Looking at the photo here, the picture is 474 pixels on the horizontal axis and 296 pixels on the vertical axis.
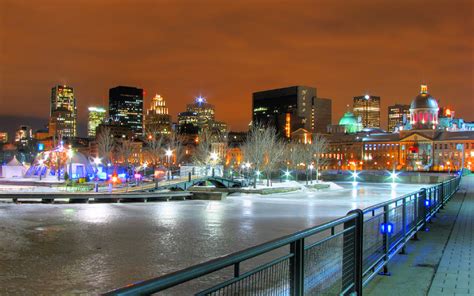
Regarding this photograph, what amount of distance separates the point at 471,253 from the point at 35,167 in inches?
2914

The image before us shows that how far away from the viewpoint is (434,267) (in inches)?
484

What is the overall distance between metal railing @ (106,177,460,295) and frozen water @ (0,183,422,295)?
116 inches

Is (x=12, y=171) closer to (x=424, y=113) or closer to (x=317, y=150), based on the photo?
(x=317, y=150)

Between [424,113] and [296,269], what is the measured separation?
18824 centimetres

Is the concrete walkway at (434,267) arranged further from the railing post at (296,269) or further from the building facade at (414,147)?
the building facade at (414,147)

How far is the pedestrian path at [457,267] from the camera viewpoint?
10.0m

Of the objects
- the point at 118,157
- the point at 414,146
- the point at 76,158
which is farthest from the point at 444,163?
the point at 76,158

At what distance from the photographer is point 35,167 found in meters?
77.8

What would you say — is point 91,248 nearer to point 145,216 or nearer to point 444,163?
point 145,216

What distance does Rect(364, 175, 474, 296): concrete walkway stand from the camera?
10.1 metres

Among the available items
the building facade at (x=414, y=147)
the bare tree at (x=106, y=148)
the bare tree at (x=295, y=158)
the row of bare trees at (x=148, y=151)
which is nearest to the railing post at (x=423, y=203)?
the row of bare trees at (x=148, y=151)

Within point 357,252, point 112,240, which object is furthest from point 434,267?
point 112,240

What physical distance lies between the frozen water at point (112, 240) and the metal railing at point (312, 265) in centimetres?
295

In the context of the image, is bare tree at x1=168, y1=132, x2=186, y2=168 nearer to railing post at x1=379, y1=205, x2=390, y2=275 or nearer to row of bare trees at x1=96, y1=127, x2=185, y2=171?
row of bare trees at x1=96, y1=127, x2=185, y2=171
